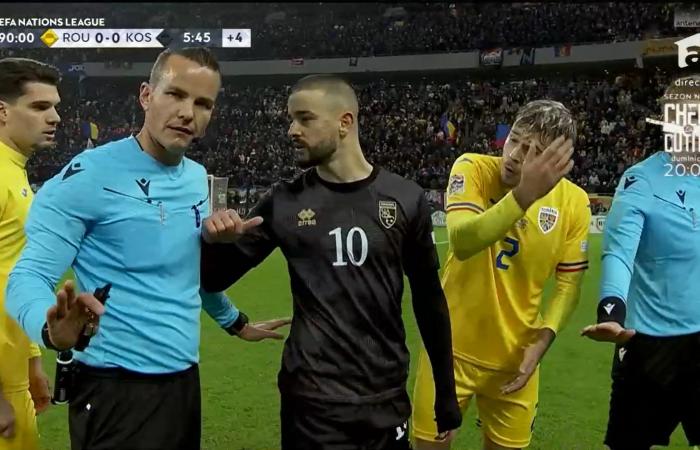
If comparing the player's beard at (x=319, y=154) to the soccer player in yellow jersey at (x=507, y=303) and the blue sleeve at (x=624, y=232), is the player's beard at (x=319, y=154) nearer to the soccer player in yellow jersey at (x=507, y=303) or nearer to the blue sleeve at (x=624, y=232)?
the soccer player in yellow jersey at (x=507, y=303)

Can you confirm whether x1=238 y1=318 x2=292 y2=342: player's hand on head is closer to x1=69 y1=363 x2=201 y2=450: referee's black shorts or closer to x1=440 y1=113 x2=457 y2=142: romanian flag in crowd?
x1=69 y1=363 x2=201 y2=450: referee's black shorts

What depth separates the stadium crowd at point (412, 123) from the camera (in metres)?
28.9

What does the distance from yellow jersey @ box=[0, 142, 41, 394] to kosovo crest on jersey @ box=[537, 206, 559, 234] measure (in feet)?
7.73

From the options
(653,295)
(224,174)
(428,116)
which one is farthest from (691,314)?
(428,116)

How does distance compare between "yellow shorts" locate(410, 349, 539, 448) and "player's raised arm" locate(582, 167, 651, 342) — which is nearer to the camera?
"player's raised arm" locate(582, 167, 651, 342)

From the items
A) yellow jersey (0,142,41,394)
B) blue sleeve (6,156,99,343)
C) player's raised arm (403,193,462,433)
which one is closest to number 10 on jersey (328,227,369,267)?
player's raised arm (403,193,462,433)

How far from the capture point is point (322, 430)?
253 cm

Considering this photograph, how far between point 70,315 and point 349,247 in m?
0.99

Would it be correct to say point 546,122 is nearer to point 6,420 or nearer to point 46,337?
point 46,337

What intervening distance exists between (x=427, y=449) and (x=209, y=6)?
41.6 meters

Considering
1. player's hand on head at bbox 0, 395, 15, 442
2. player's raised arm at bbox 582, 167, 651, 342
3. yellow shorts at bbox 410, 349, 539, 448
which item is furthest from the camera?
yellow shorts at bbox 410, 349, 539, 448

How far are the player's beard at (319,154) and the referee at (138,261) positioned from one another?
0.30 m

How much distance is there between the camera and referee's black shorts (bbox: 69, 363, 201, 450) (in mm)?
2379

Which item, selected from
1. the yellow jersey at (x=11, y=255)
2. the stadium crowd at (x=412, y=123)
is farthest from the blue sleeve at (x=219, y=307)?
the stadium crowd at (x=412, y=123)
